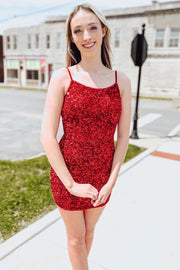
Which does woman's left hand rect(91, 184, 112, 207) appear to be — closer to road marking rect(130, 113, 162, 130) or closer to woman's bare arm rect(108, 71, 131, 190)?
woman's bare arm rect(108, 71, 131, 190)

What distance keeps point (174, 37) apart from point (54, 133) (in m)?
22.9

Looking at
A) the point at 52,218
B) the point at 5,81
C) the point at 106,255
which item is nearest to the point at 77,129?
the point at 106,255

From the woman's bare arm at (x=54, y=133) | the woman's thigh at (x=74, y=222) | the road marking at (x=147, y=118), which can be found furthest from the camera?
the road marking at (x=147, y=118)

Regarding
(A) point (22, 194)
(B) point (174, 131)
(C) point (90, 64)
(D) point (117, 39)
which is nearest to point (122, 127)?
(C) point (90, 64)

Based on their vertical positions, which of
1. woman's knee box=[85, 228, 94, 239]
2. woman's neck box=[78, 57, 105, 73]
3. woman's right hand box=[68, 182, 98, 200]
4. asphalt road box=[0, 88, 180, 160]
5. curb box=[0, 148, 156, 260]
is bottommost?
asphalt road box=[0, 88, 180, 160]

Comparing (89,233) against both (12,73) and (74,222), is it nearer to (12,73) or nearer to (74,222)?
(74,222)

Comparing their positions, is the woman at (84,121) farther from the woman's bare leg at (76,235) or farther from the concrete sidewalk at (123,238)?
the concrete sidewalk at (123,238)

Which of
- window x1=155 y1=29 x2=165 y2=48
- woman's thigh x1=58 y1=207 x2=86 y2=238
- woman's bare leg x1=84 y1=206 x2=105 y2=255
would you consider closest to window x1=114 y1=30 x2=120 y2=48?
window x1=155 y1=29 x2=165 y2=48

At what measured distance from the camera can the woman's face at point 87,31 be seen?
61.2 inches

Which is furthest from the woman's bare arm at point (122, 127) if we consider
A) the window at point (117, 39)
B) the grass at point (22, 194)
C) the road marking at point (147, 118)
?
the window at point (117, 39)

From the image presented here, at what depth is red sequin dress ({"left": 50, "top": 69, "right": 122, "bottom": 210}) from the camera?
1.57m

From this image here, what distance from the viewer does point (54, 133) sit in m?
1.59

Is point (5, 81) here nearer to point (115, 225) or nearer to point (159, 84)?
point (159, 84)

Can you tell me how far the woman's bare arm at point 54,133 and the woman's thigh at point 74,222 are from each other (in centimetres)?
24
